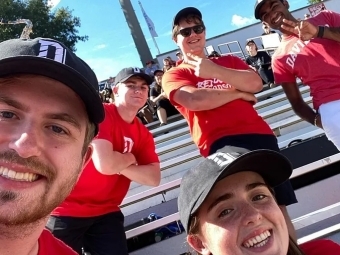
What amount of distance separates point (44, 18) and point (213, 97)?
18.2m

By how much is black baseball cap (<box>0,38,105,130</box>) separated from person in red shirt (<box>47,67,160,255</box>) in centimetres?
102

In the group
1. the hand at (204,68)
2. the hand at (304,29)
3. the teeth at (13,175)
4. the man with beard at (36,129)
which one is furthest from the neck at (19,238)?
the hand at (304,29)

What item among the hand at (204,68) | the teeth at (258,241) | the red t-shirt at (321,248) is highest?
the hand at (204,68)

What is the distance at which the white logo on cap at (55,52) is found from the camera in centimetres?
129

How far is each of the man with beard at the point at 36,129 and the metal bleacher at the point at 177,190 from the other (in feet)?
5.49

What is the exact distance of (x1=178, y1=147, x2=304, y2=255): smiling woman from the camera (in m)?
1.36

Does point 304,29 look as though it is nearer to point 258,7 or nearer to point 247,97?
point 258,7

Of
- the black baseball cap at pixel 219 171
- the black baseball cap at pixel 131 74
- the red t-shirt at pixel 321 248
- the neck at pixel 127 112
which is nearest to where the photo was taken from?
the black baseball cap at pixel 219 171

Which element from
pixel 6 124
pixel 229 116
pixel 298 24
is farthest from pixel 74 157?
pixel 298 24

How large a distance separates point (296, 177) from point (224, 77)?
138 centimetres

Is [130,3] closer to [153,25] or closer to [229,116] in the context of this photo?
[153,25]

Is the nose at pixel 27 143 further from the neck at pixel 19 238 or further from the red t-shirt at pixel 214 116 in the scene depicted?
the red t-shirt at pixel 214 116

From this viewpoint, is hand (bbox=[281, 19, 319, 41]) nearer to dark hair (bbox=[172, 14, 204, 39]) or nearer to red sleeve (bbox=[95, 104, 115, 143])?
dark hair (bbox=[172, 14, 204, 39])

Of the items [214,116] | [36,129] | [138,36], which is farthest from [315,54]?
[138,36]
